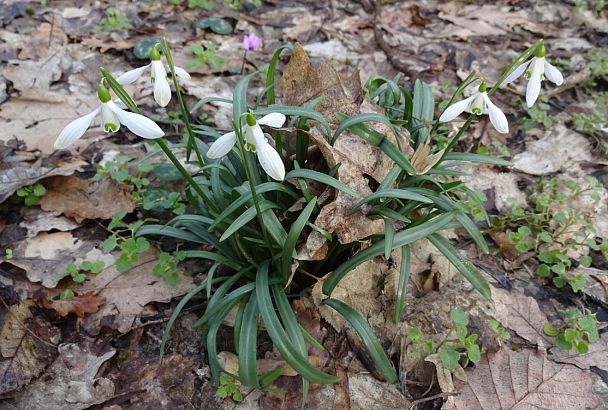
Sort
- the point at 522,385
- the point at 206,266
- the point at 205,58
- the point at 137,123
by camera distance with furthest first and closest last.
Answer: the point at 205,58 < the point at 206,266 < the point at 522,385 < the point at 137,123

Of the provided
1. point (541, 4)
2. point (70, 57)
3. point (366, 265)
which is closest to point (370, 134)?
point (366, 265)

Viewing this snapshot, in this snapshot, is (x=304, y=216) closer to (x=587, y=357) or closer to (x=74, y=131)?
(x=74, y=131)

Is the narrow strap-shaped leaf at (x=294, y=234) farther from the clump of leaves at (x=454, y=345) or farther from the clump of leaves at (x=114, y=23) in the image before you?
the clump of leaves at (x=114, y=23)

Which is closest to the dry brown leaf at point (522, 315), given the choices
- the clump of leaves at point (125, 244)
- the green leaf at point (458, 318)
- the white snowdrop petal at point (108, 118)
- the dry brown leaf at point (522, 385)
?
the dry brown leaf at point (522, 385)

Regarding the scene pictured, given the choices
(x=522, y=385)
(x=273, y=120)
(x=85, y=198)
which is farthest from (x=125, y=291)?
(x=522, y=385)

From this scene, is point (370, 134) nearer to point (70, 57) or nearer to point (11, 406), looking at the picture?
point (11, 406)

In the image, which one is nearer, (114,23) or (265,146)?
(265,146)
